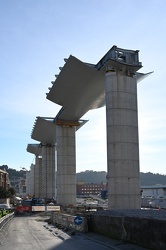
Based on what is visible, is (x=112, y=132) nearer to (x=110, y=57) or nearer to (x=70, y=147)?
(x=110, y=57)

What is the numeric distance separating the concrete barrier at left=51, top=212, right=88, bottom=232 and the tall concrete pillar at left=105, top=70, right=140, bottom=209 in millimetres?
6320

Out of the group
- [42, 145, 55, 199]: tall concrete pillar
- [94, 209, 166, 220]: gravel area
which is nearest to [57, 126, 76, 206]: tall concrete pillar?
[42, 145, 55, 199]: tall concrete pillar

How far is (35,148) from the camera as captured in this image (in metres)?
130

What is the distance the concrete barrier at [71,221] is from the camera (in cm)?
Result: 2589

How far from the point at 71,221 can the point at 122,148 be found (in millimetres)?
11522

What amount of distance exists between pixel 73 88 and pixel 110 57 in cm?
1495

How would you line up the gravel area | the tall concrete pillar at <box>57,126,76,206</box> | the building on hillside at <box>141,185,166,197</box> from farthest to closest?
1. the building on hillside at <box>141,185,166,197</box>
2. the tall concrete pillar at <box>57,126,76,206</box>
3. the gravel area

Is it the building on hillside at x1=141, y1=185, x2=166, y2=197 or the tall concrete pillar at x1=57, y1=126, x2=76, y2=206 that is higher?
the tall concrete pillar at x1=57, y1=126, x2=76, y2=206

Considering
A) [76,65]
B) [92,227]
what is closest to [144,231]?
[92,227]

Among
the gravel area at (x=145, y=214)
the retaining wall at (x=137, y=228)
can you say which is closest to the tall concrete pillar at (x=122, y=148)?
the retaining wall at (x=137, y=228)

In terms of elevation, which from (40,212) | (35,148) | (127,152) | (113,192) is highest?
(35,148)

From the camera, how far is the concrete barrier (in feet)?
84.9

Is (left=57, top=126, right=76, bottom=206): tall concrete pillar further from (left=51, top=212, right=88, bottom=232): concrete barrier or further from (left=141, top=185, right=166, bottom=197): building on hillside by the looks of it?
(left=141, top=185, right=166, bottom=197): building on hillside

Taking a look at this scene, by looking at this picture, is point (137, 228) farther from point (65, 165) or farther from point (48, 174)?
point (48, 174)
